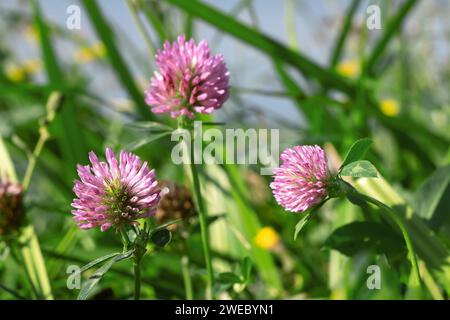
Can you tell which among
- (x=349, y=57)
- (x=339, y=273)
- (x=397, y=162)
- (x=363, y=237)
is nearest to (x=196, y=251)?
(x=339, y=273)

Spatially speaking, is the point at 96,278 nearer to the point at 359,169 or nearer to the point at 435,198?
the point at 359,169

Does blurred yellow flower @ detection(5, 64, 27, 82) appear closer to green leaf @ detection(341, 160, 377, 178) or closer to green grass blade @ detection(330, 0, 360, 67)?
green grass blade @ detection(330, 0, 360, 67)

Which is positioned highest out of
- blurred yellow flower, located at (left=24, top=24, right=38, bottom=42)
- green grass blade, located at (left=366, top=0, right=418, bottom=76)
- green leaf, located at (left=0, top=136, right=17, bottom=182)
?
blurred yellow flower, located at (left=24, top=24, right=38, bottom=42)

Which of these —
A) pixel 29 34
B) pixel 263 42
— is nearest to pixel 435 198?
pixel 263 42

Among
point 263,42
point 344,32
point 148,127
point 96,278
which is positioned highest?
point 344,32

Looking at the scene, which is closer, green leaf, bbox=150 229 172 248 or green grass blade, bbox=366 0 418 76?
green leaf, bbox=150 229 172 248

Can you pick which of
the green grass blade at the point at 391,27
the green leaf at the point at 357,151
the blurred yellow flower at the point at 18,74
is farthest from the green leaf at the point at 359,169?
the blurred yellow flower at the point at 18,74

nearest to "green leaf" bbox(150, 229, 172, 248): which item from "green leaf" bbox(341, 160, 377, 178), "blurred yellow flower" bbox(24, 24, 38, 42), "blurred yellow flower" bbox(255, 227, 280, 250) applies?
"green leaf" bbox(341, 160, 377, 178)
